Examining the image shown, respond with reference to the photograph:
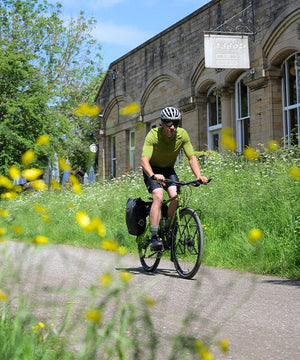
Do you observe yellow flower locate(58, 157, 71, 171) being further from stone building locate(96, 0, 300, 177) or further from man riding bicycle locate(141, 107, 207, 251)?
stone building locate(96, 0, 300, 177)

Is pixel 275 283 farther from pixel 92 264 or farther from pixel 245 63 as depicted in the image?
pixel 245 63

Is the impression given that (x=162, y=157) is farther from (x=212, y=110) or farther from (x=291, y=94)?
(x=212, y=110)

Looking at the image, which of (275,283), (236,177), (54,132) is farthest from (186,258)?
(54,132)

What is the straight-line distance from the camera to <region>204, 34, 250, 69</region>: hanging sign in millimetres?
17156

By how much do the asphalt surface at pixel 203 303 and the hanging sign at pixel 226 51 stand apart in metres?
10.4

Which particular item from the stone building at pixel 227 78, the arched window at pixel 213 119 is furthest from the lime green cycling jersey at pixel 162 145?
the arched window at pixel 213 119

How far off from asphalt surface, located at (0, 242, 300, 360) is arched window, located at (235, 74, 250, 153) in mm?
11989

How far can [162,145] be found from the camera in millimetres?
7117

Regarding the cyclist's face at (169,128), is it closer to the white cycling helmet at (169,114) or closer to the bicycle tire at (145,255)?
the white cycling helmet at (169,114)

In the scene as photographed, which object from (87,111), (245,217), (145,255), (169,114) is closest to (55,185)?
(87,111)

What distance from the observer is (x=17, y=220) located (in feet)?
9.12

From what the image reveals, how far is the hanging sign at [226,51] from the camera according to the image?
17156 millimetres

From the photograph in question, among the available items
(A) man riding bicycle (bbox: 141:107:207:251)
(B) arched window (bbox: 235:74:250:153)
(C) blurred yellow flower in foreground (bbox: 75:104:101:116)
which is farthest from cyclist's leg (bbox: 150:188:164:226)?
(B) arched window (bbox: 235:74:250:153)

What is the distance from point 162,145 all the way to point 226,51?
11093 millimetres
